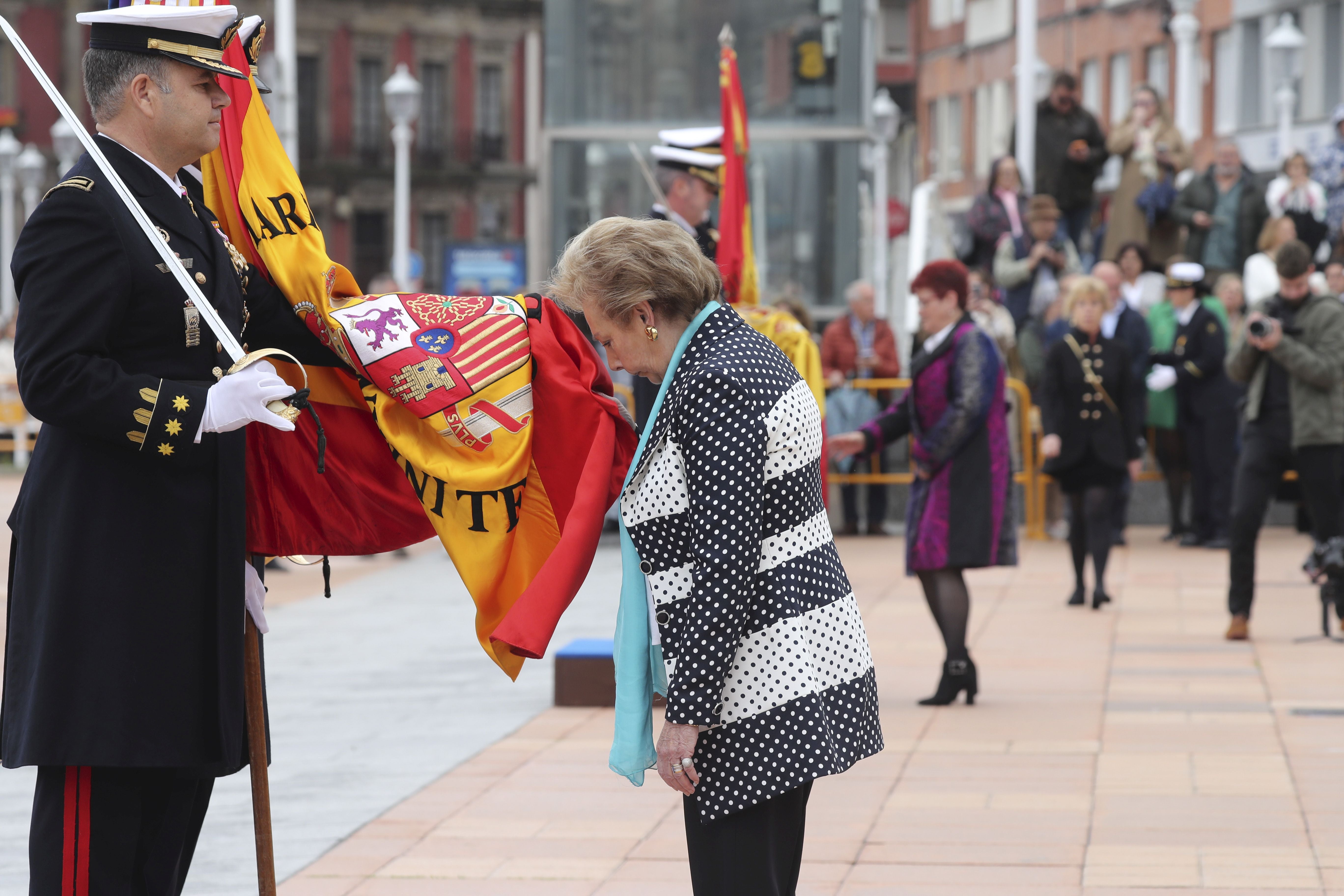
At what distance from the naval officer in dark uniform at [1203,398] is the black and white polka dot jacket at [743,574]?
11630mm

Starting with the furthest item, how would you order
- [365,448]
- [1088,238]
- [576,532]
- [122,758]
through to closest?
[1088,238] → [365,448] → [576,532] → [122,758]

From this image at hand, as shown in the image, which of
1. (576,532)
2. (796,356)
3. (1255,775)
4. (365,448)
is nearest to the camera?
(576,532)

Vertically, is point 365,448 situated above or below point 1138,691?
above

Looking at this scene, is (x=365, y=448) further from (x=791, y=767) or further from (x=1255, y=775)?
(x=1255, y=775)

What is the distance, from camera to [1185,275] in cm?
1484

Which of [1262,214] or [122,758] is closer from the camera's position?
[122,758]

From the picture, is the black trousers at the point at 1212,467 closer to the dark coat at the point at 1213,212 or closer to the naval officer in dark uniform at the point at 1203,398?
Result: the naval officer in dark uniform at the point at 1203,398

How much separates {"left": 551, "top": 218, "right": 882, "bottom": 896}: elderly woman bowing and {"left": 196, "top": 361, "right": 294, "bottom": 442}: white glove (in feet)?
1.98

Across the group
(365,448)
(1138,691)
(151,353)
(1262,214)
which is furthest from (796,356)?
(1262,214)

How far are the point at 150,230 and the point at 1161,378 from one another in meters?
12.4

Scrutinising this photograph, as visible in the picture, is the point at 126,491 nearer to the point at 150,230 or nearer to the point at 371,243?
the point at 150,230

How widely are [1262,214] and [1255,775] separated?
11.7 m

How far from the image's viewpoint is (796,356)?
784cm

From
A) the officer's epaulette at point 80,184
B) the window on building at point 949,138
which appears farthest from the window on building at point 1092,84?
the officer's epaulette at point 80,184
